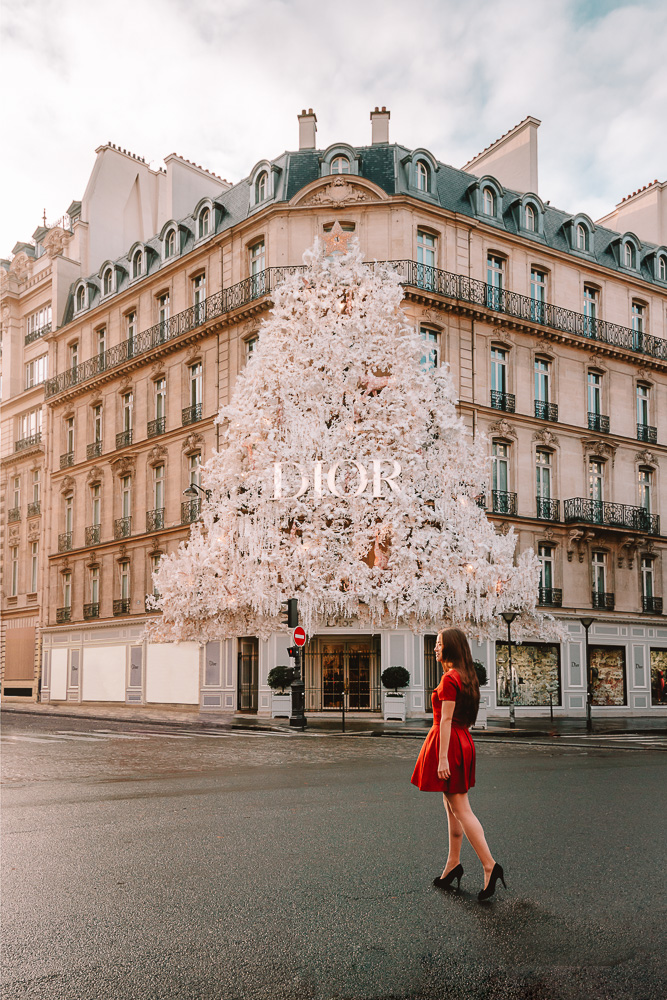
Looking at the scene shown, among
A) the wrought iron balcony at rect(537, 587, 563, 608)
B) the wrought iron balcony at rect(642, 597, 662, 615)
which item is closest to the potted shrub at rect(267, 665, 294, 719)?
the wrought iron balcony at rect(537, 587, 563, 608)

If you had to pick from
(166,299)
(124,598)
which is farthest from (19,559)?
(166,299)

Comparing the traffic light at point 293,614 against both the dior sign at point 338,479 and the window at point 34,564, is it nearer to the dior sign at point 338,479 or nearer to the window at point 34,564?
the dior sign at point 338,479

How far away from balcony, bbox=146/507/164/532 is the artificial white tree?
405 inches

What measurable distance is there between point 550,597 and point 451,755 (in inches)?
1080

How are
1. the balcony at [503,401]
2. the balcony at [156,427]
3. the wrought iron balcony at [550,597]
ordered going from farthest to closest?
the balcony at [156,427] → the balcony at [503,401] → the wrought iron balcony at [550,597]

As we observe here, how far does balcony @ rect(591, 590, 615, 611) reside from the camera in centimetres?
3325

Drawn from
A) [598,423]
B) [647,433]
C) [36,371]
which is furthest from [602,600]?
[36,371]

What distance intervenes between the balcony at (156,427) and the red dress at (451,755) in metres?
31.3

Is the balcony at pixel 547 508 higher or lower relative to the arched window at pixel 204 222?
lower

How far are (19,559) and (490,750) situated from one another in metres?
33.9

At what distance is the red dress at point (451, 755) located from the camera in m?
5.73

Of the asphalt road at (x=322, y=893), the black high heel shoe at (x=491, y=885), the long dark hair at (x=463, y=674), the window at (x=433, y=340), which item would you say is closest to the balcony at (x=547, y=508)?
the window at (x=433, y=340)

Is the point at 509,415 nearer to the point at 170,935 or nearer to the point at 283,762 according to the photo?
the point at 283,762

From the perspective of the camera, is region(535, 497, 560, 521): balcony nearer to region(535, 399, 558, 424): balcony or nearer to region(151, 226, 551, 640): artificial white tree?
region(535, 399, 558, 424): balcony
